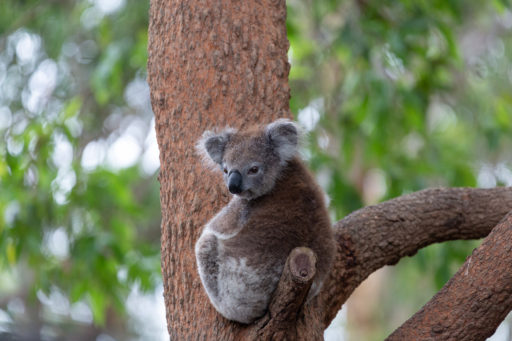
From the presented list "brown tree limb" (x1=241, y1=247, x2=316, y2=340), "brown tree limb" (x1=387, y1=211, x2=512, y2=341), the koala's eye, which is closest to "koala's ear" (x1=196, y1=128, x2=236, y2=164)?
the koala's eye

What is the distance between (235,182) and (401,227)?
3.62 ft

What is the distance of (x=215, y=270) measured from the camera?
268 cm

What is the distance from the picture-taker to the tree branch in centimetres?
321

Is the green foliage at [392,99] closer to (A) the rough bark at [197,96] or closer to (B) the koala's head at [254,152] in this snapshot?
(A) the rough bark at [197,96]

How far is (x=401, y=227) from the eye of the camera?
3.39 metres

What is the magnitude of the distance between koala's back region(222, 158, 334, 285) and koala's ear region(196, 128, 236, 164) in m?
0.28

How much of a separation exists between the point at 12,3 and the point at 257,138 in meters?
5.76

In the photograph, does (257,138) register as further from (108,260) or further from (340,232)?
(108,260)

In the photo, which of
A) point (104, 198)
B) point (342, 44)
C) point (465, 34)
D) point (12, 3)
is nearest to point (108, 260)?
point (104, 198)

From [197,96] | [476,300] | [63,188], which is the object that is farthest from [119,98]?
[476,300]

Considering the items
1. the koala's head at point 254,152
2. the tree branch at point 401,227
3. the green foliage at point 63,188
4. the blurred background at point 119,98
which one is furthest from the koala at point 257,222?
the green foliage at point 63,188

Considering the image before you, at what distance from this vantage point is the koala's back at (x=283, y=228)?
8.58 ft

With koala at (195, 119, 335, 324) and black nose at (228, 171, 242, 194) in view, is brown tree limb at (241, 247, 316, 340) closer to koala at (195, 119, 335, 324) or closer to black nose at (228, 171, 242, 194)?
koala at (195, 119, 335, 324)

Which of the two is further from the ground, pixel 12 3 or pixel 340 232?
pixel 12 3
